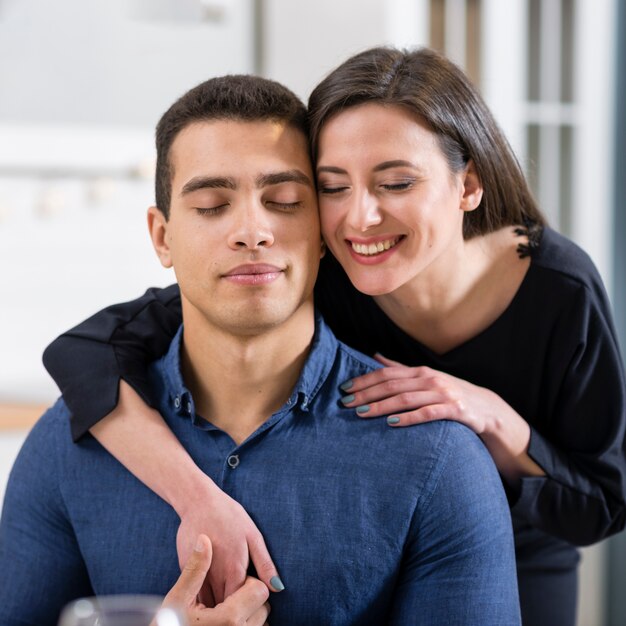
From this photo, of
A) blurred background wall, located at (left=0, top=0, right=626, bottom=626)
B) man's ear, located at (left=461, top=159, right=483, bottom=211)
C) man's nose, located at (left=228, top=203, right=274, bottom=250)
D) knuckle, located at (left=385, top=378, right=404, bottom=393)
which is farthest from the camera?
blurred background wall, located at (left=0, top=0, right=626, bottom=626)

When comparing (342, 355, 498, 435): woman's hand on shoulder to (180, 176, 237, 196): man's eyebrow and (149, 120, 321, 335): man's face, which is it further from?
(180, 176, 237, 196): man's eyebrow

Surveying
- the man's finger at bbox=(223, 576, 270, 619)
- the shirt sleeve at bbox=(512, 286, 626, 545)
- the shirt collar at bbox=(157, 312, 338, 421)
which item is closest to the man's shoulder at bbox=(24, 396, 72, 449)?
the shirt collar at bbox=(157, 312, 338, 421)

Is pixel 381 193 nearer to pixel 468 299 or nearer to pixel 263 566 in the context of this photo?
pixel 468 299

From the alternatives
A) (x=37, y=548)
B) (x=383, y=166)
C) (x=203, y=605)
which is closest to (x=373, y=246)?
(x=383, y=166)

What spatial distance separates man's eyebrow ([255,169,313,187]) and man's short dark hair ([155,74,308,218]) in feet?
0.26

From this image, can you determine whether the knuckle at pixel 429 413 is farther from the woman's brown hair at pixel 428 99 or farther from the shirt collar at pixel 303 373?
the woman's brown hair at pixel 428 99

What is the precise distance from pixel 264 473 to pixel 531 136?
228 cm

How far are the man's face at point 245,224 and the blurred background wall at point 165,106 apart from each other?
→ 1.64m

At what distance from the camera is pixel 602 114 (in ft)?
11.2

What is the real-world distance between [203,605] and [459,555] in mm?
332

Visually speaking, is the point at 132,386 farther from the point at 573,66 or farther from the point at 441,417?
the point at 573,66

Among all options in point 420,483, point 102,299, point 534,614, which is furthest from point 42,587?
point 102,299

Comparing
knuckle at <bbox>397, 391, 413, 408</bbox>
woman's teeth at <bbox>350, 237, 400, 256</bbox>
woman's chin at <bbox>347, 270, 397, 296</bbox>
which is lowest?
knuckle at <bbox>397, 391, 413, 408</bbox>

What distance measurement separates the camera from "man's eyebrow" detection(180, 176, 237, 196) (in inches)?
55.2
